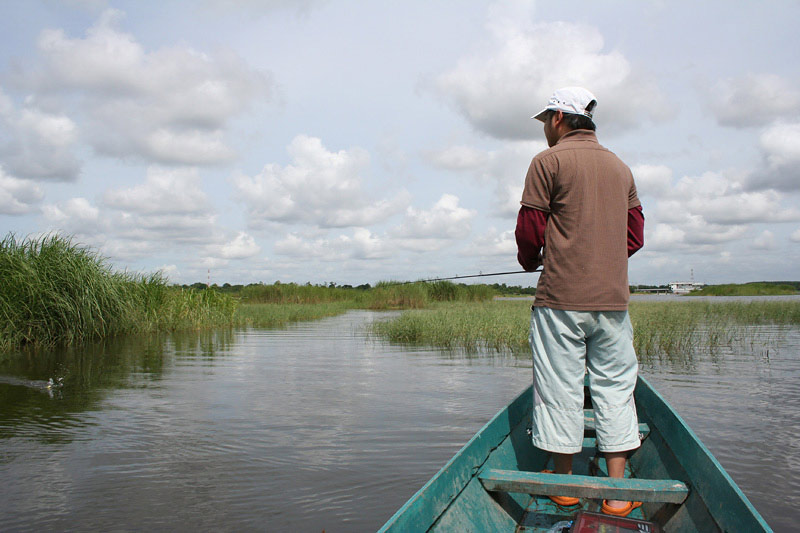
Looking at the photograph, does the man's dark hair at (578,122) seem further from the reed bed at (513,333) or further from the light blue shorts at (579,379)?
the reed bed at (513,333)

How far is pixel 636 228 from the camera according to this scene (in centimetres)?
313

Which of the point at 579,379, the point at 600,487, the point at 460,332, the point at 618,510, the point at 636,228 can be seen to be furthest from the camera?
the point at 460,332

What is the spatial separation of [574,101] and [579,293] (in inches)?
40.9

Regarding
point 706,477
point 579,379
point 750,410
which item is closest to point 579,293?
point 579,379

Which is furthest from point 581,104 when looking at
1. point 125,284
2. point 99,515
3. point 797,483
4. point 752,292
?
point 752,292

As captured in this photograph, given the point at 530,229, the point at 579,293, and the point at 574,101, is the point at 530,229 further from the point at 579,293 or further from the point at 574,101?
the point at 574,101

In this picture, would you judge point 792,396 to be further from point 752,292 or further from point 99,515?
point 752,292

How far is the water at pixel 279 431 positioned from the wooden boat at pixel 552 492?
0.95 m

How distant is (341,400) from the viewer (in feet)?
23.3

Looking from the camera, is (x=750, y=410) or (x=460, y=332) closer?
(x=750, y=410)

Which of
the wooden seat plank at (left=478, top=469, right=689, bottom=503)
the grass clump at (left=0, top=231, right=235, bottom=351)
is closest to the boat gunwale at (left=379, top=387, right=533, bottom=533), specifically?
the wooden seat plank at (left=478, top=469, right=689, bottom=503)

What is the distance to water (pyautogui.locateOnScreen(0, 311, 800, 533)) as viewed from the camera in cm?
380

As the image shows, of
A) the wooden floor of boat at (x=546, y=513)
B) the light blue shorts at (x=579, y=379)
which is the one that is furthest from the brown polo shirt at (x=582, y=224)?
the wooden floor of boat at (x=546, y=513)

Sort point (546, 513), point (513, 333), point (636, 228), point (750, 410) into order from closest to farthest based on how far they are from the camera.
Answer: point (546, 513)
point (636, 228)
point (750, 410)
point (513, 333)
